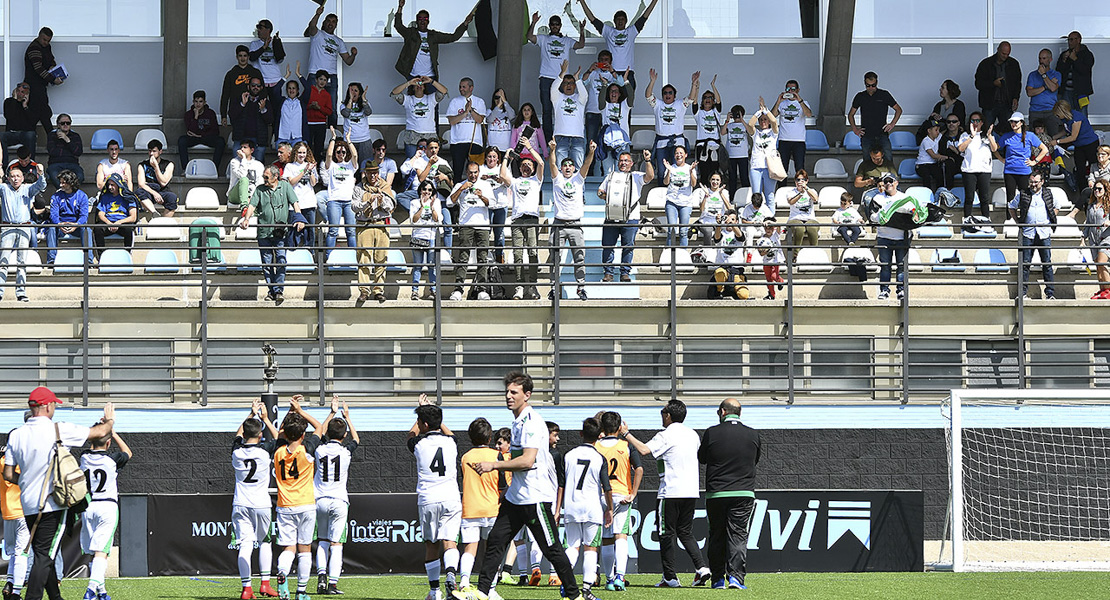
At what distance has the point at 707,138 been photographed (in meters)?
22.5

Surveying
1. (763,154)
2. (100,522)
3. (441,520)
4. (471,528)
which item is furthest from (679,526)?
(763,154)

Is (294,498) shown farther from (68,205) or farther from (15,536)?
(68,205)

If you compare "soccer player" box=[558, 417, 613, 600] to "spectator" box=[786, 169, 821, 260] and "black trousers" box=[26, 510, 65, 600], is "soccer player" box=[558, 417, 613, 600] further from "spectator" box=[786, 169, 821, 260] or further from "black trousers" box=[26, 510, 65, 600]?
"spectator" box=[786, 169, 821, 260]

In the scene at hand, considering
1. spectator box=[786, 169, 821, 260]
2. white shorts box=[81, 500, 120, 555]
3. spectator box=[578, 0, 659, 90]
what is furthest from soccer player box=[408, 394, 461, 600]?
spectator box=[578, 0, 659, 90]

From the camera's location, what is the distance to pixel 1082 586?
42.7 ft

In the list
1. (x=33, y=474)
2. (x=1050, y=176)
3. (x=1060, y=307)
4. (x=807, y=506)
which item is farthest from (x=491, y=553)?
(x=1050, y=176)

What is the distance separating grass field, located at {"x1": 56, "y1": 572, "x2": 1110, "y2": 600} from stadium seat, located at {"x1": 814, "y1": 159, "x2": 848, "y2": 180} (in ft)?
30.7

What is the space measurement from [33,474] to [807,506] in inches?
298

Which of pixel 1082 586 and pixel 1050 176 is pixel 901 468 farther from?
pixel 1050 176

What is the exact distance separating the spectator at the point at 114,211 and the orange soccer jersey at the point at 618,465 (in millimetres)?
8804

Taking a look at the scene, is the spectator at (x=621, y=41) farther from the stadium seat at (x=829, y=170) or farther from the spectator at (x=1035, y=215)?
the spectator at (x=1035, y=215)

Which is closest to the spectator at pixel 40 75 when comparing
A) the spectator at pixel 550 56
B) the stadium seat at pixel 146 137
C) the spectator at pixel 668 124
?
the stadium seat at pixel 146 137

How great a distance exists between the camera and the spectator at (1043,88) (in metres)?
23.5

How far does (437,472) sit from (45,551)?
2958 mm
